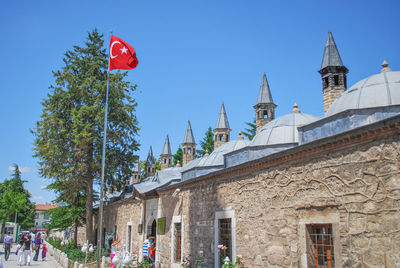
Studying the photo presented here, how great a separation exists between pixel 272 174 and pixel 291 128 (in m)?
5.55

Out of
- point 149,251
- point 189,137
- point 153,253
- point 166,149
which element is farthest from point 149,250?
point 166,149

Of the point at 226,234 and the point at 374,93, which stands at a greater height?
the point at 374,93

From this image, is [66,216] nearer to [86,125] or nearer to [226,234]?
[86,125]

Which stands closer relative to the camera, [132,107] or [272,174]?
[272,174]

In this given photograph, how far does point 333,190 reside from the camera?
582cm

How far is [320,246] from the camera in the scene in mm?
6203

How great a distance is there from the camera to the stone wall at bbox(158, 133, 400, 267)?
495 centimetres

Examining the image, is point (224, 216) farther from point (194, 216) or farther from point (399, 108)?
point (399, 108)

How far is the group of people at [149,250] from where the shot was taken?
13.2 metres

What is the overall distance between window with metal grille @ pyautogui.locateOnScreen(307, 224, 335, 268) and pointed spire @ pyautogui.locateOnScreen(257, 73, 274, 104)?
1711cm

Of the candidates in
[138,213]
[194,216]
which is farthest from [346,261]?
[138,213]

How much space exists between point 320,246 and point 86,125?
16039 millimetres

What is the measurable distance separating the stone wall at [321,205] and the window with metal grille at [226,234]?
330 millimetres

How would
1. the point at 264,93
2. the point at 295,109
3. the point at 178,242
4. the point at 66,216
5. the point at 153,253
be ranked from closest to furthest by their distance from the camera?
the point at 178,242 → the point at 295,109 → the point at 153,253 → the point at 66,216 → the point at 264,93
